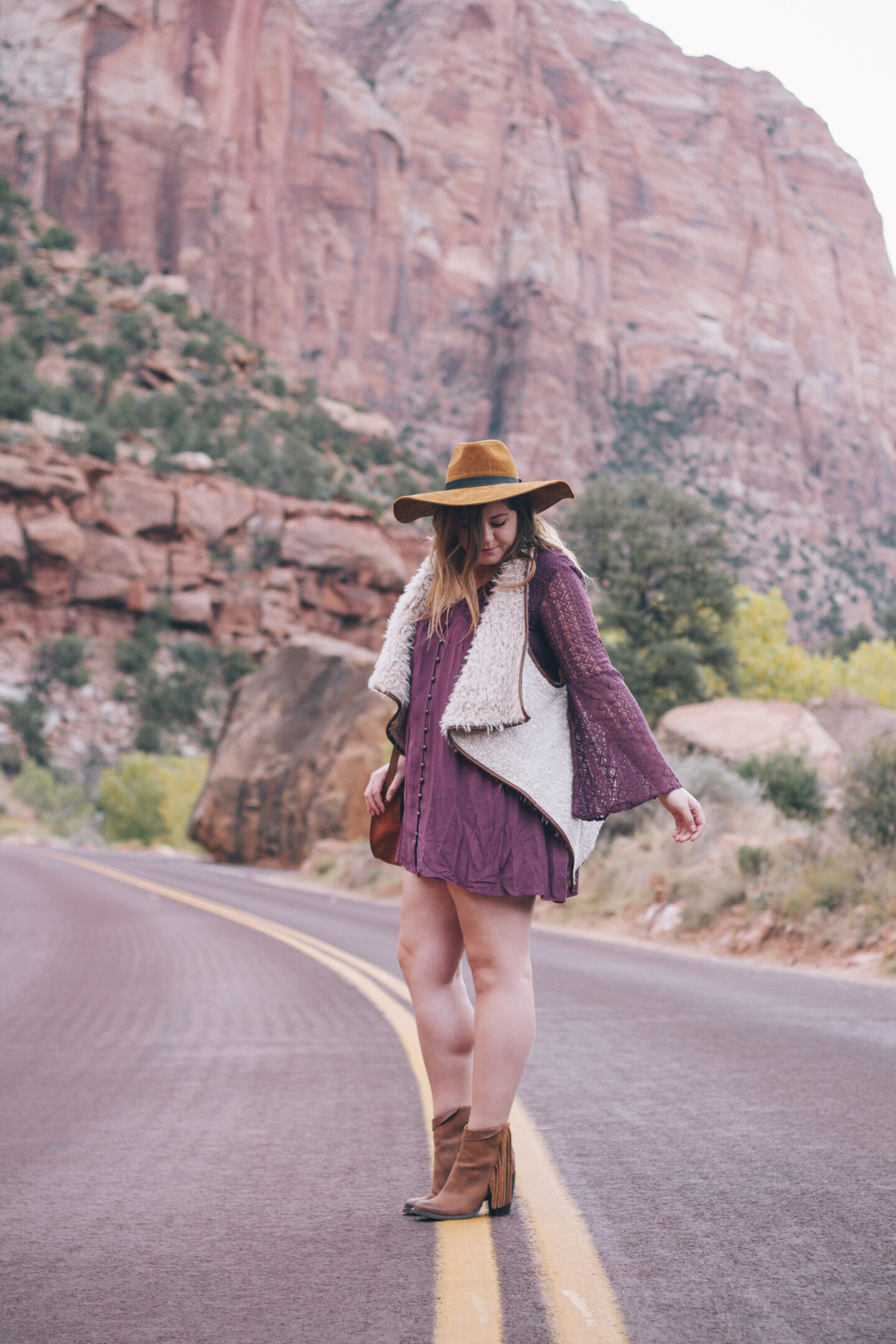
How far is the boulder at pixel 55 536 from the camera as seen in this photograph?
177ft

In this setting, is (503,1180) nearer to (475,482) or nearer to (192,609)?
(475,482)

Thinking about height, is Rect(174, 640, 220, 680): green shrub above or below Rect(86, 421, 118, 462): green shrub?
below

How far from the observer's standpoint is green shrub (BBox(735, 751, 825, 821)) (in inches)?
539

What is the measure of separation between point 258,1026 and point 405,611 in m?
3.24

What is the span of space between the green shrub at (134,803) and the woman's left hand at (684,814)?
150 ft

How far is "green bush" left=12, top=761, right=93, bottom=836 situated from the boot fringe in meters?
44.7

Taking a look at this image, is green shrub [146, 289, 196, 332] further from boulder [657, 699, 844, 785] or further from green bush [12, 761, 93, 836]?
boulder [657, 699, 844, 785]

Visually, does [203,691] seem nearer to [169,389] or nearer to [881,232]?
[169,389]

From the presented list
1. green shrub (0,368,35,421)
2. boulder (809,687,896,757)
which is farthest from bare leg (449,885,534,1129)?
green shrub (0,368,35,421)

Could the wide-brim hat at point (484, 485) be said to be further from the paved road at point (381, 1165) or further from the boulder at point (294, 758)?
the boulder at point (294, 758)

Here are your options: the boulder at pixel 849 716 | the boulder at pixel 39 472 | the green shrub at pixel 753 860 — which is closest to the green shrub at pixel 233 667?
the boulder at pixel 39 472

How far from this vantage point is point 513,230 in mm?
108938

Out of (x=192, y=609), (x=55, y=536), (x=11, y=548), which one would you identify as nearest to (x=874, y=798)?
(x=11, y=548)

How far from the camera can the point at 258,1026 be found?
5660 millimetres
